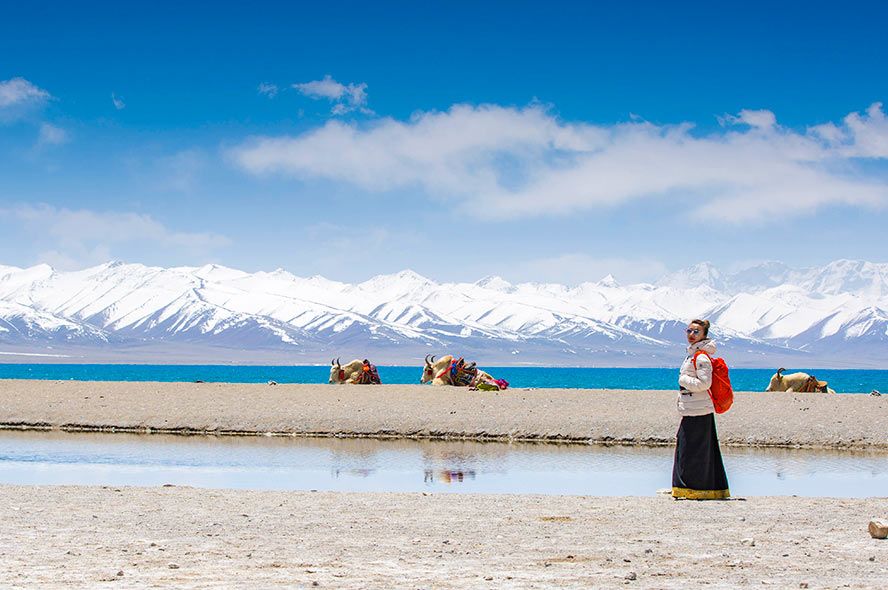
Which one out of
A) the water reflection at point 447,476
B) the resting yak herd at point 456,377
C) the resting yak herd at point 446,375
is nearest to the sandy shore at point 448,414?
the resting yak herd at point 446,375

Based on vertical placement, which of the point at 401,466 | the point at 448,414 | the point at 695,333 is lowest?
the point at 401,466

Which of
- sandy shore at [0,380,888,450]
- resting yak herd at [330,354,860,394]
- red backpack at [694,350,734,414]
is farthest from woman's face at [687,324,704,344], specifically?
resting yak herd at [330,354,860,394]

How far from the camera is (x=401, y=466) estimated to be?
71.7ft

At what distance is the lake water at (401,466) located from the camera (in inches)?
738

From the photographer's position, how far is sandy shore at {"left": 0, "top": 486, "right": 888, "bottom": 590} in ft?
31.5

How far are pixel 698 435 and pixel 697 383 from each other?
0.70 m

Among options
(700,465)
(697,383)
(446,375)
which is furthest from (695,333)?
(446,375)

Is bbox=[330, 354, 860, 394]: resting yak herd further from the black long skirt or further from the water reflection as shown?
the black long skirt

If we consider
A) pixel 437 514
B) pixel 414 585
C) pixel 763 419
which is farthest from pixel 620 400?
pixel 414 585

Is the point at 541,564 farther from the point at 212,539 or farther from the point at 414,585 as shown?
the point at 212,539

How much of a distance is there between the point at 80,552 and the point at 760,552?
6.39 meters

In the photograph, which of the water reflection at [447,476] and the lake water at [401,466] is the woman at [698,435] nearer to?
the lake water at [401,466]

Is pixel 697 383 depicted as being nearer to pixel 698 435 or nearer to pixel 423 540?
pixel 698 435

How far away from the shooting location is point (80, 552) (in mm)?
10547
